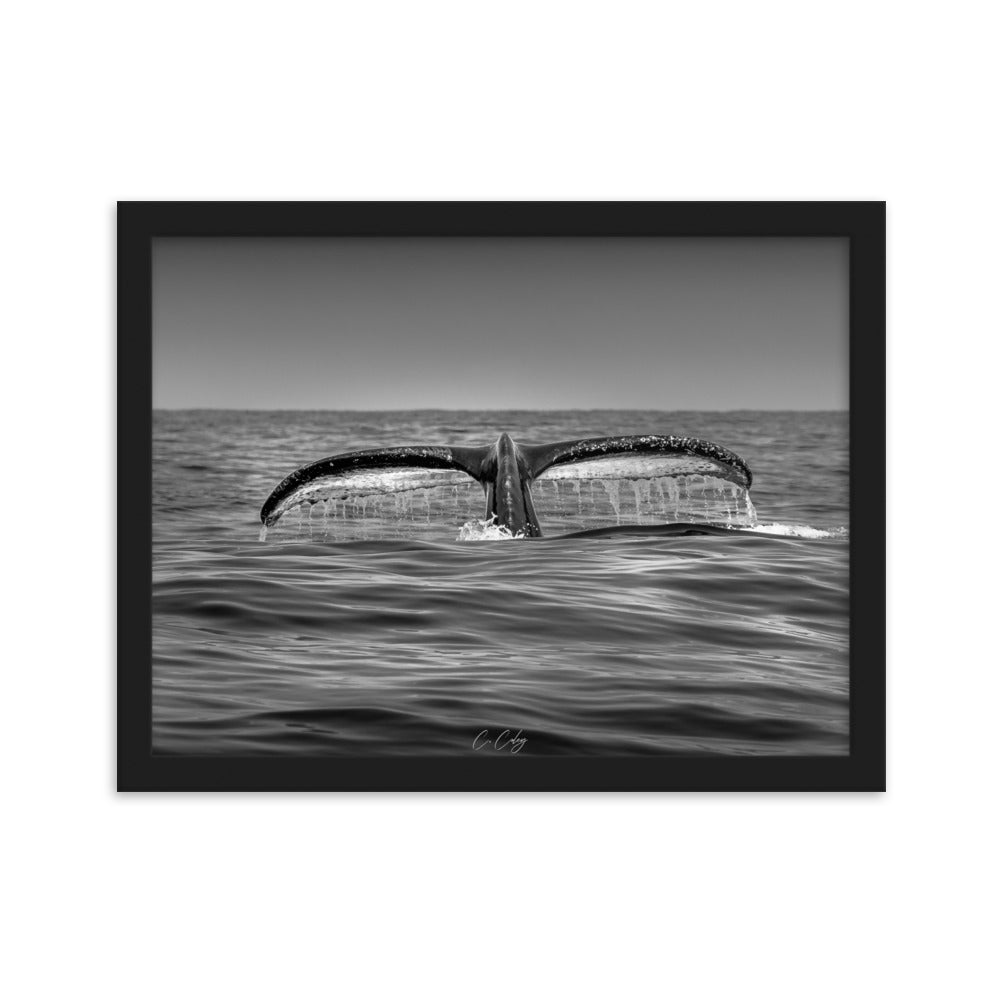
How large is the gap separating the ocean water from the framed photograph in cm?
2

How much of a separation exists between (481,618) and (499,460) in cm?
97

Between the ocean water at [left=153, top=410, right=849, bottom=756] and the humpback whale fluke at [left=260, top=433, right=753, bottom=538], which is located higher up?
the humpback whale fluke at [left=260, top=433, right=753, bottom=538]

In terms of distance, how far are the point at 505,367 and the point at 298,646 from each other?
70.3 inches

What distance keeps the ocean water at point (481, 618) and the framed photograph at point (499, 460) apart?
0.02 meters

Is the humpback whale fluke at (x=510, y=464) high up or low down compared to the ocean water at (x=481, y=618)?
up

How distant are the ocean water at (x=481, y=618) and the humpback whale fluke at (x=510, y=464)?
72 millimetres

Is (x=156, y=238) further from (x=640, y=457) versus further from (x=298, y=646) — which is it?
(x=640, y=457)

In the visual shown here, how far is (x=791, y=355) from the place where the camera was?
8.20m

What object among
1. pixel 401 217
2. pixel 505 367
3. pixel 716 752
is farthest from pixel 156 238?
pixel 716 752

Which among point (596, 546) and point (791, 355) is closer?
point (791, 355)

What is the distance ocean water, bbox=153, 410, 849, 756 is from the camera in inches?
309

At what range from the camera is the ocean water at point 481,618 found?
7.84m

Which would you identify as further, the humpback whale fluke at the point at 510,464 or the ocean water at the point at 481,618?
the humpback whale fluke at the point at 510,464
